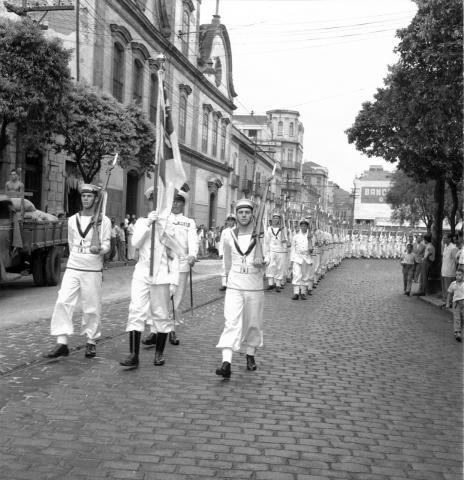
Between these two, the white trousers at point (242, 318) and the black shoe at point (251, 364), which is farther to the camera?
the black shoe at point (251, 364)

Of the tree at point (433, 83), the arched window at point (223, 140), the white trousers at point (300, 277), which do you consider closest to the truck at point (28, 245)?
the white trousers at point (300, 277)

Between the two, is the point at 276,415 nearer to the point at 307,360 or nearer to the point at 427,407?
the point at 427,407

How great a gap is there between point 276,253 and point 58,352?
396 inches

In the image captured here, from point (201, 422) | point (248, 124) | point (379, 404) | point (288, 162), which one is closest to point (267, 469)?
point (201, 422)

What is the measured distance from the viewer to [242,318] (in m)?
6.38

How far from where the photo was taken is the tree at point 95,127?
18.5m

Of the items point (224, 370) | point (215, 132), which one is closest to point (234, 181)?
point (215, 132)

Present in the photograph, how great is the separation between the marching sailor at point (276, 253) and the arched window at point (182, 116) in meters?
18.7

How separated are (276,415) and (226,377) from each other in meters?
1.13

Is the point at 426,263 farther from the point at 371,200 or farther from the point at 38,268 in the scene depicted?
the point at 371,200

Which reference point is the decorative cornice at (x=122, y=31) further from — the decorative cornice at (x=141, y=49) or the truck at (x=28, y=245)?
the truck at (x=28, y=245)

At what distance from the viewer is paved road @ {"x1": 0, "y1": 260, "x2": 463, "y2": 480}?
3982 mm

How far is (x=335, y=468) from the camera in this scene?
4039 mm

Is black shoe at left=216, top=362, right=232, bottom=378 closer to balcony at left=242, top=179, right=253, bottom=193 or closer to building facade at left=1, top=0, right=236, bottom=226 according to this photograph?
building facade at left=1, top=0, right=236, bottom=226
